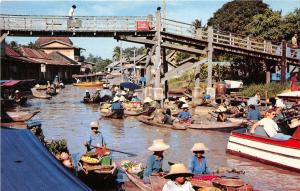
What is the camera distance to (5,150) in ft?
23.2

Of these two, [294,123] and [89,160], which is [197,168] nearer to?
[89,160]

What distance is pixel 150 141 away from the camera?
1931 centimetres

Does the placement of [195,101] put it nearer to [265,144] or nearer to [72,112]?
[72,112]

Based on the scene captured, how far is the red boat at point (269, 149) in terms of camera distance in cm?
1267

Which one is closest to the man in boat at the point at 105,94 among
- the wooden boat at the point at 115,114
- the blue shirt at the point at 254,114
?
the wooden boat at the point at 115,114

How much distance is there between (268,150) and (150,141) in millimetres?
6745

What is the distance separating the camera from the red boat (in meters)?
12.7

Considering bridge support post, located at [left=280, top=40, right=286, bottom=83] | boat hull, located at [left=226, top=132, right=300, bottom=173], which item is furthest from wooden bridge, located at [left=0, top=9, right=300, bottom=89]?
boat hull, located at [left=226, top=132, right=300, bottom=173]

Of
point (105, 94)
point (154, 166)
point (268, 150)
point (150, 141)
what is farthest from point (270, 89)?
point (154, 166)

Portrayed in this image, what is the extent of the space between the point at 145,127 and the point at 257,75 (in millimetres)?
18952

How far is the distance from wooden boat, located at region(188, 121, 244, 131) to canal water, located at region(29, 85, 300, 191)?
230 millimetres

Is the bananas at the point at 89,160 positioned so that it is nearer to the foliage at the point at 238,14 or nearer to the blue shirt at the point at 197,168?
the blue shirt at the point at 197,168

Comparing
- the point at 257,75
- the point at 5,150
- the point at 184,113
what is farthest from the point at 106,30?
the point at 5,150

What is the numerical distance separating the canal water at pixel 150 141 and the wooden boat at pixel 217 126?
230mm
